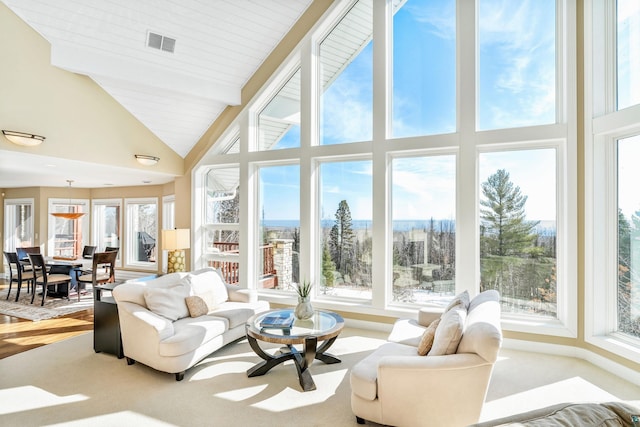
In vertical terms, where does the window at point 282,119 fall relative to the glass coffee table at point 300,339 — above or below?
above

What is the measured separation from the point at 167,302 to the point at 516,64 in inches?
187

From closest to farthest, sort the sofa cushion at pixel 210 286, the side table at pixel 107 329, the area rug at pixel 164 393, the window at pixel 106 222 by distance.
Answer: the area rug at pixel 164 393 < the side table at pixel 107 329 < the sofa cushion at pixel 210 286 < the window at pixel 106 222

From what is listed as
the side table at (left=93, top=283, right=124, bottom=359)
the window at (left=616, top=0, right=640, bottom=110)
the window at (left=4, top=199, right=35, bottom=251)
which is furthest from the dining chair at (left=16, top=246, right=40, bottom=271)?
the window at (left=616, top=0, right=640, bottom=110)

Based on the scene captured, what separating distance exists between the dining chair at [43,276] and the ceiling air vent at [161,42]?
4.30 metres

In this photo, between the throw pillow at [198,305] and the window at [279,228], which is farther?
the window at [279,228]

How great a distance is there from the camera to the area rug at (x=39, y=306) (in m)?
5.54

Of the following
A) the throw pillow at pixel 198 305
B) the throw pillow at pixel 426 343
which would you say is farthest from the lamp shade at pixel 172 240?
the throw pillow at pixel 426 343

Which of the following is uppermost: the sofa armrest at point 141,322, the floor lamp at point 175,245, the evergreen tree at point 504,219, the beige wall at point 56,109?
the beige wall at point 56,109

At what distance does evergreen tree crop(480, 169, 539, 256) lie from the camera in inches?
164

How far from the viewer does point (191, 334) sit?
3.32 metres

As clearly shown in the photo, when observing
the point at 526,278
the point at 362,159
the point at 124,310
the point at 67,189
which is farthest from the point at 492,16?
the point at 67,189

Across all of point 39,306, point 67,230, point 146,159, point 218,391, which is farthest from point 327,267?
point 67,230

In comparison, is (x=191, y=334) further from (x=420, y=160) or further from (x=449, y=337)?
(x=420, y=160)

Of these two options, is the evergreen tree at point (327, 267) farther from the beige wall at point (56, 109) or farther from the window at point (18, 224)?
the window at point (18, 224)
